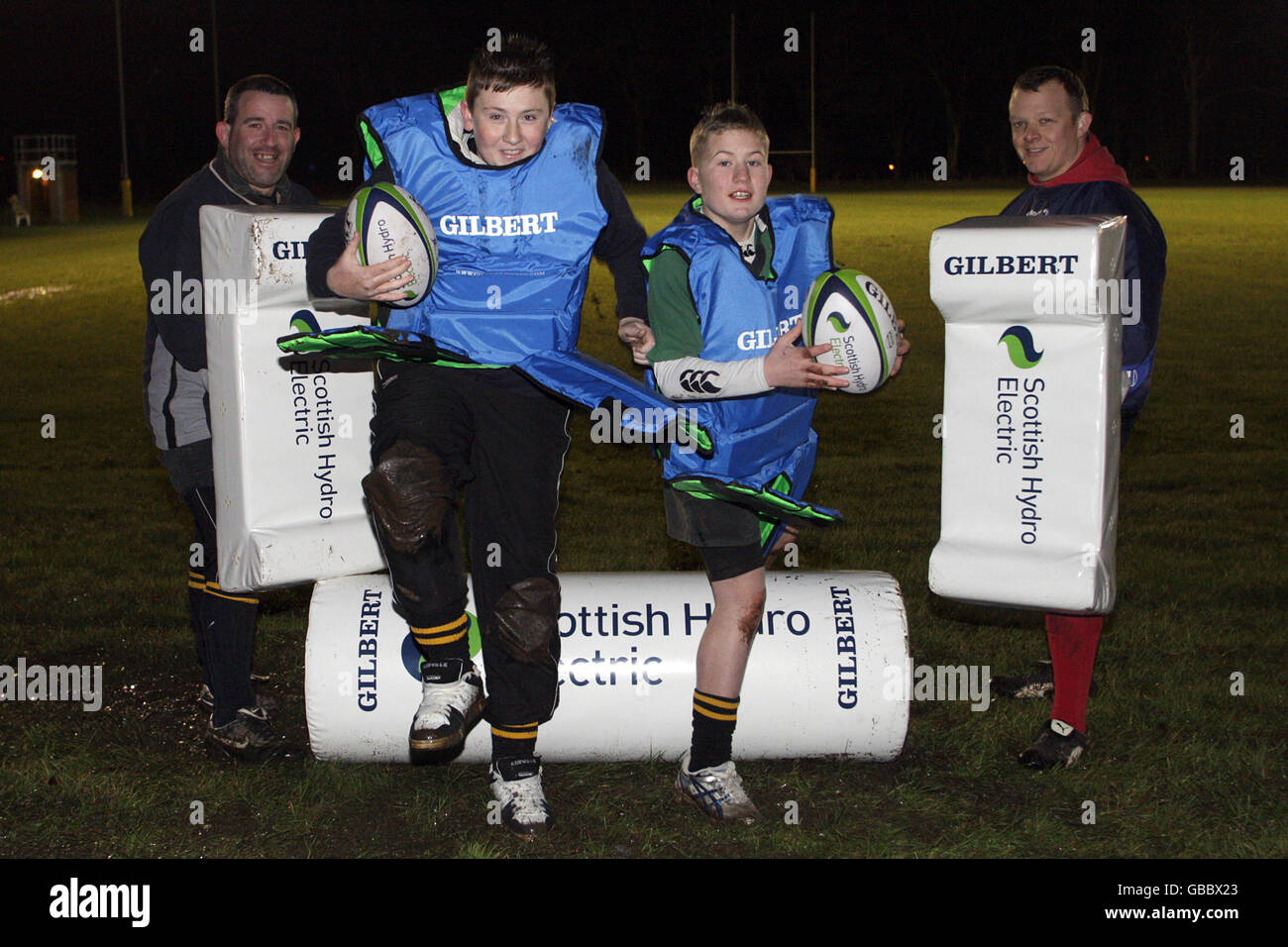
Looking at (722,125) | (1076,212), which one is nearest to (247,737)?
(722,125)

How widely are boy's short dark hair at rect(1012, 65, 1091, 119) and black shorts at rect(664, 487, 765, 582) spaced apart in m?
1.93

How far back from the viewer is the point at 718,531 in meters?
4.23

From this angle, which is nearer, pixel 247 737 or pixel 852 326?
pixel 852 326

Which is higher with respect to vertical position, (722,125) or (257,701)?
(722,125)

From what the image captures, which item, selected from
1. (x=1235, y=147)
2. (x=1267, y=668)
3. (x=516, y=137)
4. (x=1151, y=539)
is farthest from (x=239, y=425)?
(x=1235, y=147)

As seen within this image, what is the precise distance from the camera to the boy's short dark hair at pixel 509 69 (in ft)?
12.9

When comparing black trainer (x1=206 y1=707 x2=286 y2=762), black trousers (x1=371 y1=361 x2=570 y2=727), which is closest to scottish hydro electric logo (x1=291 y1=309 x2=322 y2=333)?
black trousers (x1=371 y1=361 x2=570 y2=727)

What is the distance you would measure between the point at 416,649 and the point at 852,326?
6.03 ft

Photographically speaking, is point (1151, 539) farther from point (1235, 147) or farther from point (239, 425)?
point (1235, 147)

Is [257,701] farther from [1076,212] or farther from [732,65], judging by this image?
[732,65]

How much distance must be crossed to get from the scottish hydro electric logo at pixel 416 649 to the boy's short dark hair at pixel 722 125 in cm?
167

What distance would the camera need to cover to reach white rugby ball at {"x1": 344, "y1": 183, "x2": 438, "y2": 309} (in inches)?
149

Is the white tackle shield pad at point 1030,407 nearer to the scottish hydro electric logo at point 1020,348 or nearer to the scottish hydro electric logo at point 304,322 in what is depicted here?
the scottish hydro electric logo at point 1020,348

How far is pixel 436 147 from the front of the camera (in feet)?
13.2
